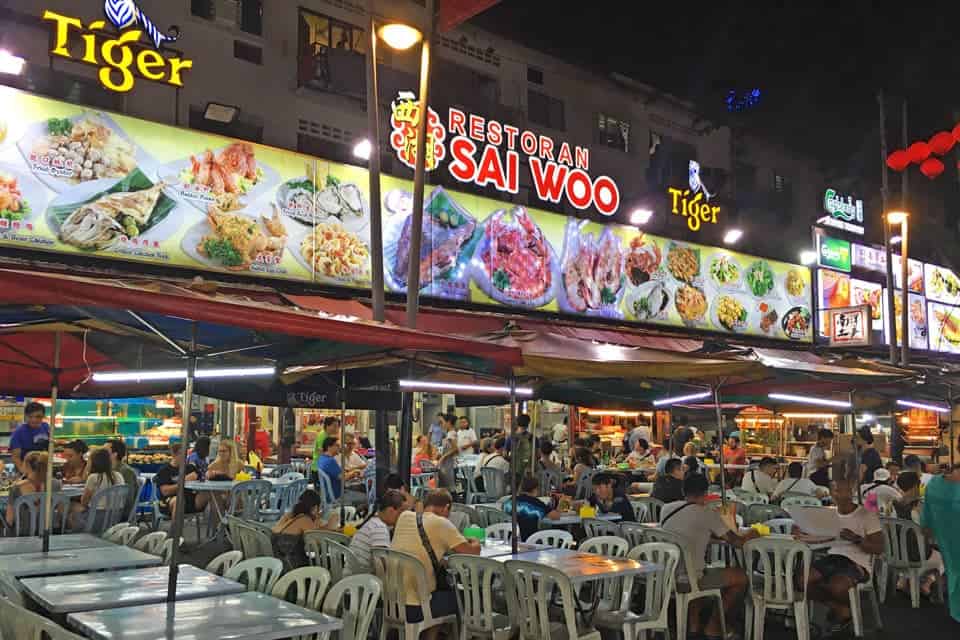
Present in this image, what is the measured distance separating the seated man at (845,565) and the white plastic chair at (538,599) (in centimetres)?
294

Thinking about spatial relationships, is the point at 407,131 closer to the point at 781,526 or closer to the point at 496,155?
the point at 496,155

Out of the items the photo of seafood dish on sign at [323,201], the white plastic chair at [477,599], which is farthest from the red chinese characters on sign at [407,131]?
the white plastic chair at [477,599]

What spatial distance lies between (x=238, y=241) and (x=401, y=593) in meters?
8.10

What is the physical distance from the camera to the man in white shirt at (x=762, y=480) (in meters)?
13.5

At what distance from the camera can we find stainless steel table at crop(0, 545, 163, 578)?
6352mm

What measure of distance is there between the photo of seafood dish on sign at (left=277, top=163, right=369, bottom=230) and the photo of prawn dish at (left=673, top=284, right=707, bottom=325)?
8667 mm

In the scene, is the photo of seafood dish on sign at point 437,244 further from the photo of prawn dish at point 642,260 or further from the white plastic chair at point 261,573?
the white plastic chair at point 261,573

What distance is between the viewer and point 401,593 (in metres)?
6.46

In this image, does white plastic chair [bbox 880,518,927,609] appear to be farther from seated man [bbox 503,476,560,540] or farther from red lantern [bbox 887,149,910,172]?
red lantern [bbox 887,149,910,172]

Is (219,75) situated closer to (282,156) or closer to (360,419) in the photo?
(282,156)

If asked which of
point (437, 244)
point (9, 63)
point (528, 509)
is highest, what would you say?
Result: point (9, 63)

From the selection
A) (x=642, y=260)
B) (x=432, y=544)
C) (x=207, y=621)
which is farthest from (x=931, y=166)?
(x=207, y=621)

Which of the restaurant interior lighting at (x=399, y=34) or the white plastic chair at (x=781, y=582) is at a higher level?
the restaurant interior lighting at (x=399, y=34)

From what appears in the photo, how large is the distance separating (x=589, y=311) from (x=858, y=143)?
14303 mm
